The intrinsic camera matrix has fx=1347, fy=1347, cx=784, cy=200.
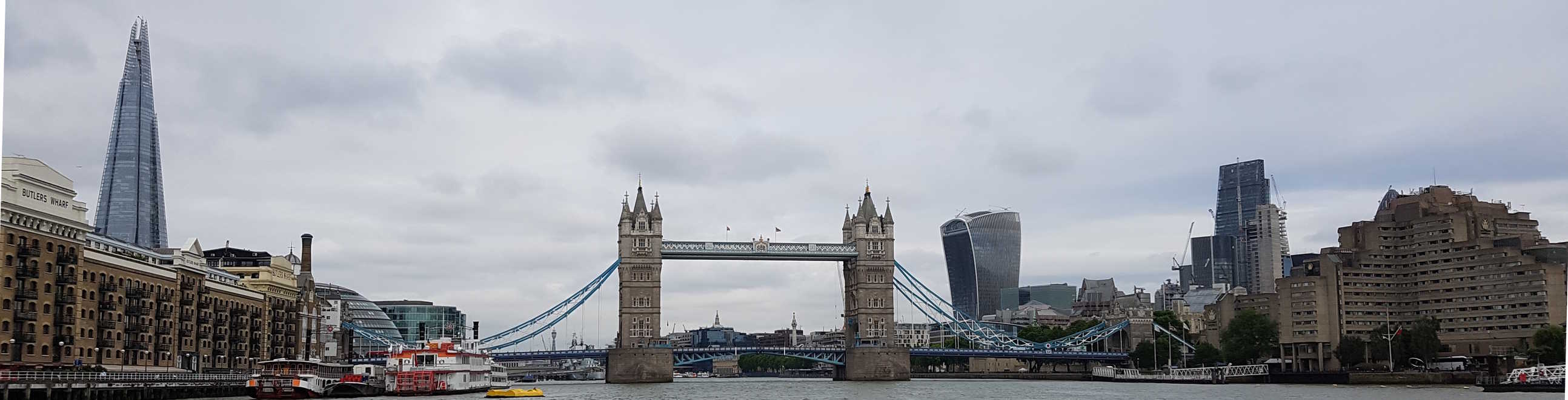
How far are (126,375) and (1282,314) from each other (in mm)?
99750

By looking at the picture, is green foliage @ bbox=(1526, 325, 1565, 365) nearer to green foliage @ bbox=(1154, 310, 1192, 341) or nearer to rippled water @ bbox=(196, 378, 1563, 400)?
rippled water @ bbox=(196, 378, 1563, 400)

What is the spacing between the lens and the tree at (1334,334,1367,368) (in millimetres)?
116312

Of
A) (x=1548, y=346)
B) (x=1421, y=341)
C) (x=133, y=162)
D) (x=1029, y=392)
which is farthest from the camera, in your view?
(x=133, y=162)

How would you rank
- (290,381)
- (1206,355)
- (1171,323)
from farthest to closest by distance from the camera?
(1171,323), (1206,355), (290,381)

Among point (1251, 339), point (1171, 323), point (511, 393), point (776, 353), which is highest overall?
point (1171, 323)

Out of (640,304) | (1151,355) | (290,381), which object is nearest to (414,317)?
(640,304)

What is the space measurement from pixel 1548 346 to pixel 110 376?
308 ft

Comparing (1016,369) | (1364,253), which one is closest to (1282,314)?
(1364,253)

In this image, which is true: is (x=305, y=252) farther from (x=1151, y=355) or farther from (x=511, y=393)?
(x=1151, y=355)

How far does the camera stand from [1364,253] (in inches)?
4919

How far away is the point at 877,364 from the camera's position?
134125mm

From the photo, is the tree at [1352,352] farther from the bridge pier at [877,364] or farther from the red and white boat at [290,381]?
the red and white boat at [290,381]

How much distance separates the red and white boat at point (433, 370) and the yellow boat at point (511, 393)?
78.4 inches

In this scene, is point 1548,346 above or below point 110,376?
above
